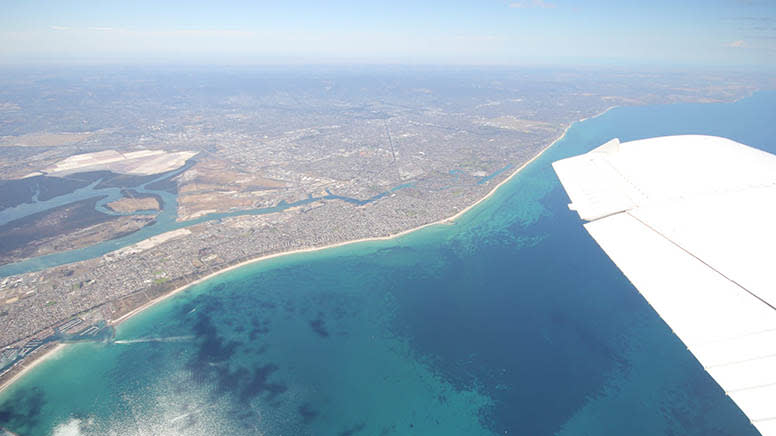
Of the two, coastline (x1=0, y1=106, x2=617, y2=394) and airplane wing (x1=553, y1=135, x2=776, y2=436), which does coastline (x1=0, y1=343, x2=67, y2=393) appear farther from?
airplane wing (x1=553, y1=135, x2=776, y2=436)

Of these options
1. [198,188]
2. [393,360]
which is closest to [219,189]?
[198,188]

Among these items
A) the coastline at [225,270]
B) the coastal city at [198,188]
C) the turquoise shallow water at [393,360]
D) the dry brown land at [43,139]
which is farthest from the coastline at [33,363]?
the dry brown land at [43,139]

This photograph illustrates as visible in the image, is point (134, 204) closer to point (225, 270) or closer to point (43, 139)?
point (225, 270)

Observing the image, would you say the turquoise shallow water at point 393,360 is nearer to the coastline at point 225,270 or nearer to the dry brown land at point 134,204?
the coastline at point 225,270

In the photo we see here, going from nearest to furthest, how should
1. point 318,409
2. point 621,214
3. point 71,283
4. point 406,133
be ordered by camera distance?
point 621,214 < point 318,409 < point 71,283 < point 406,133

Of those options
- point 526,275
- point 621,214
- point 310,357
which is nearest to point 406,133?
point 526,275

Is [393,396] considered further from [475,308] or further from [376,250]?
[376,250]

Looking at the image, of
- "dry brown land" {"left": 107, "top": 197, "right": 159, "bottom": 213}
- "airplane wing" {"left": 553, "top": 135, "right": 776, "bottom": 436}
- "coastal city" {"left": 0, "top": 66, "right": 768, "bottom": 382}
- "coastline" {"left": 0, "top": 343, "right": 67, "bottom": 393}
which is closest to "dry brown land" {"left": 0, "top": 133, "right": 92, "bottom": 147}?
"coastal city" {"left": 0, "top": 66, "right": 768, "bottom": 382}
